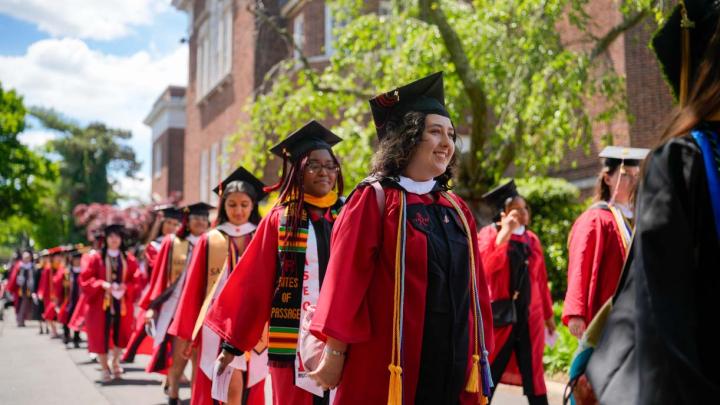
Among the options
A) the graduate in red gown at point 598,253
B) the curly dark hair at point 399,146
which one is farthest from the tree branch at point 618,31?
the curly dark hair at point 399,146

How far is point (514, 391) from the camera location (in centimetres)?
930

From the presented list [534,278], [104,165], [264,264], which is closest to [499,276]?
[534,278]

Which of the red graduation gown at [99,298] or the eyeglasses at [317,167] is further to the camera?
the red graduation gown at [99,298]

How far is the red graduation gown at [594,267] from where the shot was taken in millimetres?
5383

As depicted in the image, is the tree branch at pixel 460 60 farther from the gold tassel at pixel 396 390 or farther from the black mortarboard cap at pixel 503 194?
the gold tassel at pixel 396 390

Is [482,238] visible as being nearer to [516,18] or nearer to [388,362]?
[388,362]

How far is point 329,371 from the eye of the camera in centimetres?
336

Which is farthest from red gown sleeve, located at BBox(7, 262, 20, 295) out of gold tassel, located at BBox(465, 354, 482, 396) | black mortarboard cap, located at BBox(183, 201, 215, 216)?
gold tassel, located at BBox(465, 354, 482, 396)

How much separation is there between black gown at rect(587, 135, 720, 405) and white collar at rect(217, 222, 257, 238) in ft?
15.4

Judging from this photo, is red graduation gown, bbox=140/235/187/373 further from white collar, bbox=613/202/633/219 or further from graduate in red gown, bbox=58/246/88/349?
graduate in red gown, bbox=58/246/88/349

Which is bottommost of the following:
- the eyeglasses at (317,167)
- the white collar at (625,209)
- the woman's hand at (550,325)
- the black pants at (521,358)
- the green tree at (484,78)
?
the black pants at (521,358)

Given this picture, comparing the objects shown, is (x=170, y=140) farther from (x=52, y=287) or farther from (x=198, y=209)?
(x=198, y=209)

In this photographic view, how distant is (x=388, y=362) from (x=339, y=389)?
234 mm

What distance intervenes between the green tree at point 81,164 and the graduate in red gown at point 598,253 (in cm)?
5074
